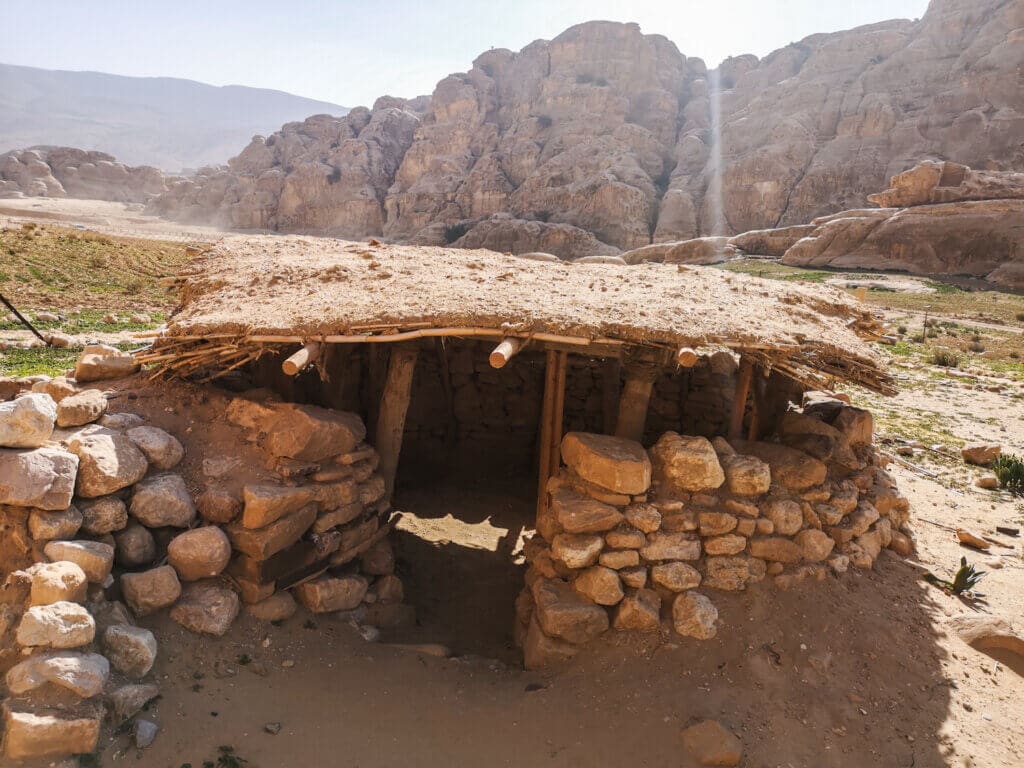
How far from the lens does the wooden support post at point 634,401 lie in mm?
5285

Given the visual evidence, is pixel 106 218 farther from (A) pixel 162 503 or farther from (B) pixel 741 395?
(B) pixel 741 395

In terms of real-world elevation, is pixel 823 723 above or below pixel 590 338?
below

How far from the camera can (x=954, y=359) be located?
14469 millimetres

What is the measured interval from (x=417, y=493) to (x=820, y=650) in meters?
5.38

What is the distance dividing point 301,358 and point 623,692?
3.21 metres

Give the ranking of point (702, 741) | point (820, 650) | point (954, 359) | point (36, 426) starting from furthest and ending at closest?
point (954, 359), point (820, 650), point (36, 426), point (702, 741)

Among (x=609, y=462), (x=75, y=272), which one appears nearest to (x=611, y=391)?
(x=609, y=462)

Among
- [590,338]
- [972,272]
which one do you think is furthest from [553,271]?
[972,272]

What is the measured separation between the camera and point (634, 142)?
53938mm

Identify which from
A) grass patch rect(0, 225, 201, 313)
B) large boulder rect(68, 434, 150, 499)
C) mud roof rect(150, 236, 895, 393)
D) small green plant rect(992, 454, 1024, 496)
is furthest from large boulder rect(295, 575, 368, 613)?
grass patch rect(0, 225, 201, 313)

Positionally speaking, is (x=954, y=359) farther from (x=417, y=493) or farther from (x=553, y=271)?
(x=417, y=493)

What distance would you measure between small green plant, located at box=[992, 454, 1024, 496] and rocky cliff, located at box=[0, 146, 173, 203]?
248 feet

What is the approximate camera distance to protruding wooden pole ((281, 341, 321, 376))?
14.1 ft

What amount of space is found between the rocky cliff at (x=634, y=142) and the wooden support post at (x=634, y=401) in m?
39.4
